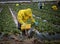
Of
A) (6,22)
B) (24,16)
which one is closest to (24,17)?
(24,16)

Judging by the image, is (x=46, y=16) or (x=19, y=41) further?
(x=46, y=16)

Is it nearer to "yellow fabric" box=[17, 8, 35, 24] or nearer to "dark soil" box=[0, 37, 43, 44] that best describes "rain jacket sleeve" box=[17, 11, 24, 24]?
"yellow fabric" box=[17, 8, 35, 24]

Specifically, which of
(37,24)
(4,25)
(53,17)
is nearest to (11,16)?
(4,25)

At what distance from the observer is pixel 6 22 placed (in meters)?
1.93

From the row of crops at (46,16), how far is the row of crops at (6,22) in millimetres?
74

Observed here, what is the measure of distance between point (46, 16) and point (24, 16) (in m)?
0.24

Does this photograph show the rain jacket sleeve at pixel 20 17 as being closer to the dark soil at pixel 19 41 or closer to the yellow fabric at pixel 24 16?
the yellow fabric at pixel 24 16

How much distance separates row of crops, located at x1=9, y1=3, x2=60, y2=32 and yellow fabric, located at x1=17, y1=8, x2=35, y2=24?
63 mm

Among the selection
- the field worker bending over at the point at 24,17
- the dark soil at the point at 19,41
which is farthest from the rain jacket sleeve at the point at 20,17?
the dark soil at the point at 19,41

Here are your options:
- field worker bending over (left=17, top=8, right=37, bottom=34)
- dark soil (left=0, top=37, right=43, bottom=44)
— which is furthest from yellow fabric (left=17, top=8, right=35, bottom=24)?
dark soil (left=0, top=37, right=43, bottom=44)

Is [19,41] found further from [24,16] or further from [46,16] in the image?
[46,16]

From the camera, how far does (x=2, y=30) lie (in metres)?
1.88

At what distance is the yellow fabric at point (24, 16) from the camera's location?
1.87 meters

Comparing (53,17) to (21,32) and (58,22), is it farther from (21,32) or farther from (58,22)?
(21,32)
